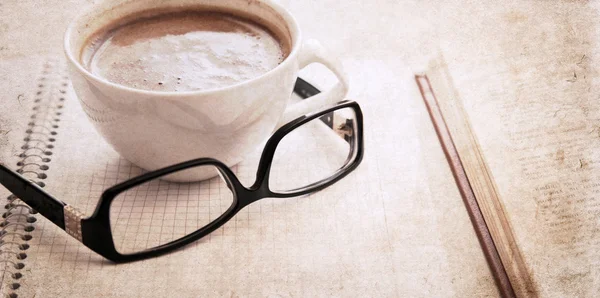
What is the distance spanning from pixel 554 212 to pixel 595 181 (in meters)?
0.10

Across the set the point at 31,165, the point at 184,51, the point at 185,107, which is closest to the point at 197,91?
the point at 185,107

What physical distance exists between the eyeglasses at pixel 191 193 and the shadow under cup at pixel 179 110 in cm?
2

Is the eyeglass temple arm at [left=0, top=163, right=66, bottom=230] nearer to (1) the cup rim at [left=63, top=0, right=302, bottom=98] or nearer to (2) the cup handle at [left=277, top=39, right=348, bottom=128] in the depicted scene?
(1) the cup rim at [left=63, top=0, right=302, bottom=98]

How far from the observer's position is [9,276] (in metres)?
0.55

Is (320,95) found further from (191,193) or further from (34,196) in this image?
(34,196)

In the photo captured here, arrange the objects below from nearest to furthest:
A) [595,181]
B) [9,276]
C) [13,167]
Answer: [9,276]
[13,167]
[595,181]

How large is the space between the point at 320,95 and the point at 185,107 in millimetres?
244

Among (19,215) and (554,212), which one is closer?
(19,215)

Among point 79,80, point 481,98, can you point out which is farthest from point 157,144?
point 481,98

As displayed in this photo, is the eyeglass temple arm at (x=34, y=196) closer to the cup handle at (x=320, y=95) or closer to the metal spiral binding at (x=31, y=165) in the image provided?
the metal spiral binding at (x=31, y=165)

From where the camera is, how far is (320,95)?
0.74 meters

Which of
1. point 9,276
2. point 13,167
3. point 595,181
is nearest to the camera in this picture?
point 9,276

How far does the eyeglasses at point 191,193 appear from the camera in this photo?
0.56m

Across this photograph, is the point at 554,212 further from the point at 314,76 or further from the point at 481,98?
the point at 314,76
